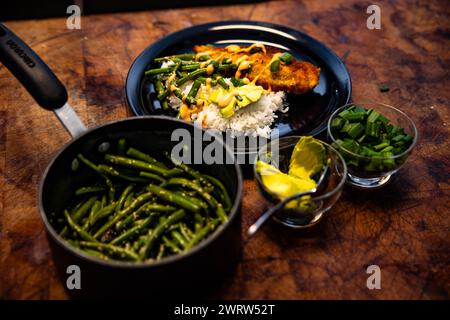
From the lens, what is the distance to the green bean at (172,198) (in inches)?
68.5

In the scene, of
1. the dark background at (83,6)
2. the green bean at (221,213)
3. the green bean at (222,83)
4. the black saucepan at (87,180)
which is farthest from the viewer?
the dark background at (83,6)

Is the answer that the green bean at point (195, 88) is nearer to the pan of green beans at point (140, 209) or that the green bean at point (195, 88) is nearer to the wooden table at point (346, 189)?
the wooden table at point (346, 189)

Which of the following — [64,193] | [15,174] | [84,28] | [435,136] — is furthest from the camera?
[84,28]

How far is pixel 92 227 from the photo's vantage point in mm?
1776

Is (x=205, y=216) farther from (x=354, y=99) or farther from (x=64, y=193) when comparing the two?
(x=354, y=99)

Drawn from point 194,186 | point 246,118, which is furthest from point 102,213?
point 246,118

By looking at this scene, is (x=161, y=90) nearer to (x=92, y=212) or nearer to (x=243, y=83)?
(x=243, y=83)

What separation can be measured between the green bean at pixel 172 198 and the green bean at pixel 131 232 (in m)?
0.11

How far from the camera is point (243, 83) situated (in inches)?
97.1

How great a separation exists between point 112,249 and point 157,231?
166 mm

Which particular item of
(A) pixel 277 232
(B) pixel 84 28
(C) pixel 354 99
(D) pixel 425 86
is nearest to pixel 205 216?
(A) pixel 277 232

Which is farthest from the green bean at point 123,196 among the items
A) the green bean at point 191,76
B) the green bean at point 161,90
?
the green bean at point 191,76

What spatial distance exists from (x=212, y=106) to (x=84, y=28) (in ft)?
4.04

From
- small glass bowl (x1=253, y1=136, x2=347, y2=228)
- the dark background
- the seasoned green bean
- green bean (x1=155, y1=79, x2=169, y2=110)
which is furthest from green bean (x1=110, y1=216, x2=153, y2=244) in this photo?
the dark background
